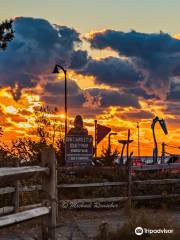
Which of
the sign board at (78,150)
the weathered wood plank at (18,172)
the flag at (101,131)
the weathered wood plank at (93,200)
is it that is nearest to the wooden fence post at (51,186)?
the weathered wood plank at (18,172)

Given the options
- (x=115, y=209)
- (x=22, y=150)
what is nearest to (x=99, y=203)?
(x=115, y=209)

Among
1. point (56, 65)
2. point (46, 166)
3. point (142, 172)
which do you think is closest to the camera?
point (46, 166)

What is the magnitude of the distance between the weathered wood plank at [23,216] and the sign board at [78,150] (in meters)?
16.8

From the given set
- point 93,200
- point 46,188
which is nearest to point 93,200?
point 93,200

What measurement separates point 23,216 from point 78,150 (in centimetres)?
1778

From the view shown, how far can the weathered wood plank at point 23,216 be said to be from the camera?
7779 mm

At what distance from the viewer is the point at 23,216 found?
827 centimetres

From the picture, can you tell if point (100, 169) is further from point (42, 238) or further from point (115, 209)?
point (42, 238)

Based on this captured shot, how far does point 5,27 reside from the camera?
96.5 feet

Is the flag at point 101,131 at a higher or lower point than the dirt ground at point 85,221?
higher

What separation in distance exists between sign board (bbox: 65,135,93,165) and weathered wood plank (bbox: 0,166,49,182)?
1668 cm

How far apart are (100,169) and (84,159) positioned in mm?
2141

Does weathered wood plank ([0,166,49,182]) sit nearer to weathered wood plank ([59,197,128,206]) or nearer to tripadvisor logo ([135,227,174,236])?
tripadvisor logo ([135,227,174,236])

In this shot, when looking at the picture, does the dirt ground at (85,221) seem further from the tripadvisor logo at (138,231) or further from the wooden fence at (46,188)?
the wooden fence at (46,188)
